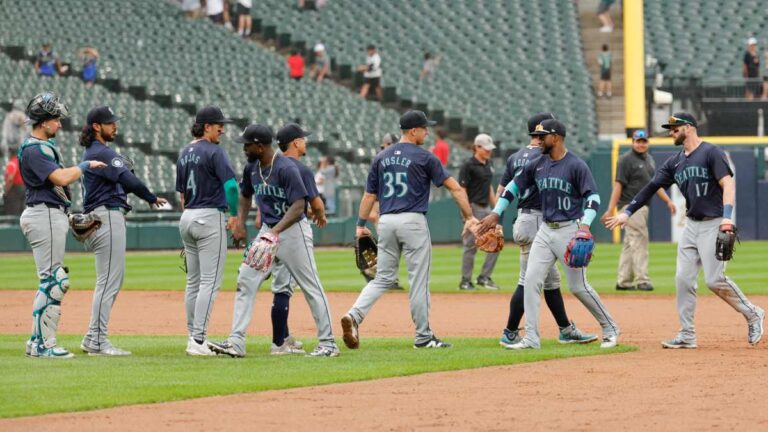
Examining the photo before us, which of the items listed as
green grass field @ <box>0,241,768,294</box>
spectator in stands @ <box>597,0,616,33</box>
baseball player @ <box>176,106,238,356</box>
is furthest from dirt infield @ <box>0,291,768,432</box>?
spectator in stands @ <box>597,0,616,33</box>

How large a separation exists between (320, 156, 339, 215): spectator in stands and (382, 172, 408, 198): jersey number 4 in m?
17.1

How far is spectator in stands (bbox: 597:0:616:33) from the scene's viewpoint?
36594mm

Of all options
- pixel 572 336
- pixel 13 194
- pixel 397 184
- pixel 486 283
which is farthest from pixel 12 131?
pixel 572 336

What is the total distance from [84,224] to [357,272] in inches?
419

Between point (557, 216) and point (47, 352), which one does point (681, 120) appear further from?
point (47, 352)

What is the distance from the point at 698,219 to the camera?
35.5ft

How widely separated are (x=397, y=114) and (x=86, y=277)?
1451 cm

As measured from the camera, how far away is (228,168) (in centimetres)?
1025

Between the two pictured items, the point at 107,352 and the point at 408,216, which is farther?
the point at 408,216

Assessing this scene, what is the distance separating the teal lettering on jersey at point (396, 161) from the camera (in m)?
10.6

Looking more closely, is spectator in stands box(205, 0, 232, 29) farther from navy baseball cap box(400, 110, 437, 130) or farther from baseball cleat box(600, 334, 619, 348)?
baseball cleat box(600, 334, 619, 348)

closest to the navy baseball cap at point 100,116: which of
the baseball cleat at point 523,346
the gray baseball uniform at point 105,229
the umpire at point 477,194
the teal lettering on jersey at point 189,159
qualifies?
the gray baseball uniform at point 105,229

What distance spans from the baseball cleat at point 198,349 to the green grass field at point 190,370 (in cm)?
11

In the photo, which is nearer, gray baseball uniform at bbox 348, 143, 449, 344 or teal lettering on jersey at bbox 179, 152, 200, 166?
teal lettering on jersey at bbox 179, 152, 200, 166
